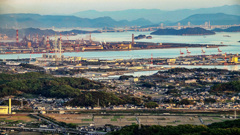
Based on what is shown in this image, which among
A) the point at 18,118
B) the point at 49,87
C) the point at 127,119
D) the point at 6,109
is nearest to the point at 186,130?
the point at 127,119

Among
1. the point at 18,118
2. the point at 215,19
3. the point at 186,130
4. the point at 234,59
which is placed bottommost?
the point at 18,118

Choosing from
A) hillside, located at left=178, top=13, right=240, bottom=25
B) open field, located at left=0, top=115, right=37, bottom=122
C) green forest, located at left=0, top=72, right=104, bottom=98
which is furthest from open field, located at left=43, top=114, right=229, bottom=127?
hillside, located at left=178, top=13, right=240, bottom=25

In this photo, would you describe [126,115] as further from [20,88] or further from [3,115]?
[20,88]

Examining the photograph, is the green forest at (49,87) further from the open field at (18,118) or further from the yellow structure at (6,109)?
the open field at (18,118)

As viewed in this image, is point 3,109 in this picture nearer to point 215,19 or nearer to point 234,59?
point 234,59

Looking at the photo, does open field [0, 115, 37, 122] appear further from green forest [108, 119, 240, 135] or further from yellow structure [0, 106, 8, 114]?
green forest [108, 119, 240, 135]
